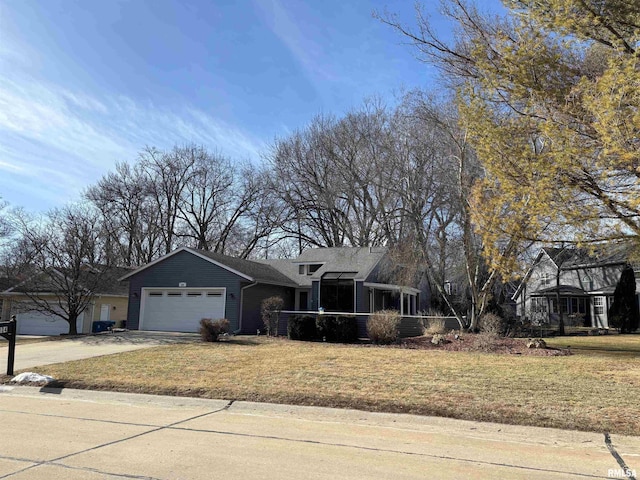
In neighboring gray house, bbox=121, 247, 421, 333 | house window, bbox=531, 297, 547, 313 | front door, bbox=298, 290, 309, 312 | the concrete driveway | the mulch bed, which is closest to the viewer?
the concrete driveway

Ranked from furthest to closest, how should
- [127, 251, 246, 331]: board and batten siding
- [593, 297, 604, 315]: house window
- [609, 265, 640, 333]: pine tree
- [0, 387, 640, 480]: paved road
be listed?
[593, 297, 604, 315]: house window
[609, 265, 640, 333]: pine tree
[127, 251, 246, 331]: board and batten siding
[0, 387, 640, 480]: paved road

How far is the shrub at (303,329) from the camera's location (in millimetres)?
19609

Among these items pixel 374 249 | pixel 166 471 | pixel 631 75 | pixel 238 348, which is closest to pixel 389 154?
pixel 374 249

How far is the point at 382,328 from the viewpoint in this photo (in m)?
18.1

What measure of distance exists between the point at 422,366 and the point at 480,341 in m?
6.37

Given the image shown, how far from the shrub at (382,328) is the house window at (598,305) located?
2200 centimetres

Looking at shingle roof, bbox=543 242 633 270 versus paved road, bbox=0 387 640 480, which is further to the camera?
shingle roof, bbox=543 242 633 270

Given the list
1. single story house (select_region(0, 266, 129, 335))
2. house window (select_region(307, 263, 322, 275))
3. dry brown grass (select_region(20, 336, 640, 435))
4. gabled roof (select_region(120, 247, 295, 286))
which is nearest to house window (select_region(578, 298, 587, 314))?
house window (select_region(307, 263, 322, 275))

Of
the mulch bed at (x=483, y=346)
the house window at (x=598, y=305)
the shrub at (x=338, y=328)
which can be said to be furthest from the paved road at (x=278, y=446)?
the house window at (x=598, y=305)

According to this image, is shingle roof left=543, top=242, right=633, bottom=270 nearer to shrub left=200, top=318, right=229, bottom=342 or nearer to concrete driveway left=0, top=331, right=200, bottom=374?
shrub left=200, top=318, right=229, bottom=342

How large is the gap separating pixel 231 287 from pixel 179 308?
320 centimetres

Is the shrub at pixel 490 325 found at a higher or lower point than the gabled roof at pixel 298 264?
lower

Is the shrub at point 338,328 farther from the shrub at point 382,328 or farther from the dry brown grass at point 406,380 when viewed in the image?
the dry brown grass at point 406,380

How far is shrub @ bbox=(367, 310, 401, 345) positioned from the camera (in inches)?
712
